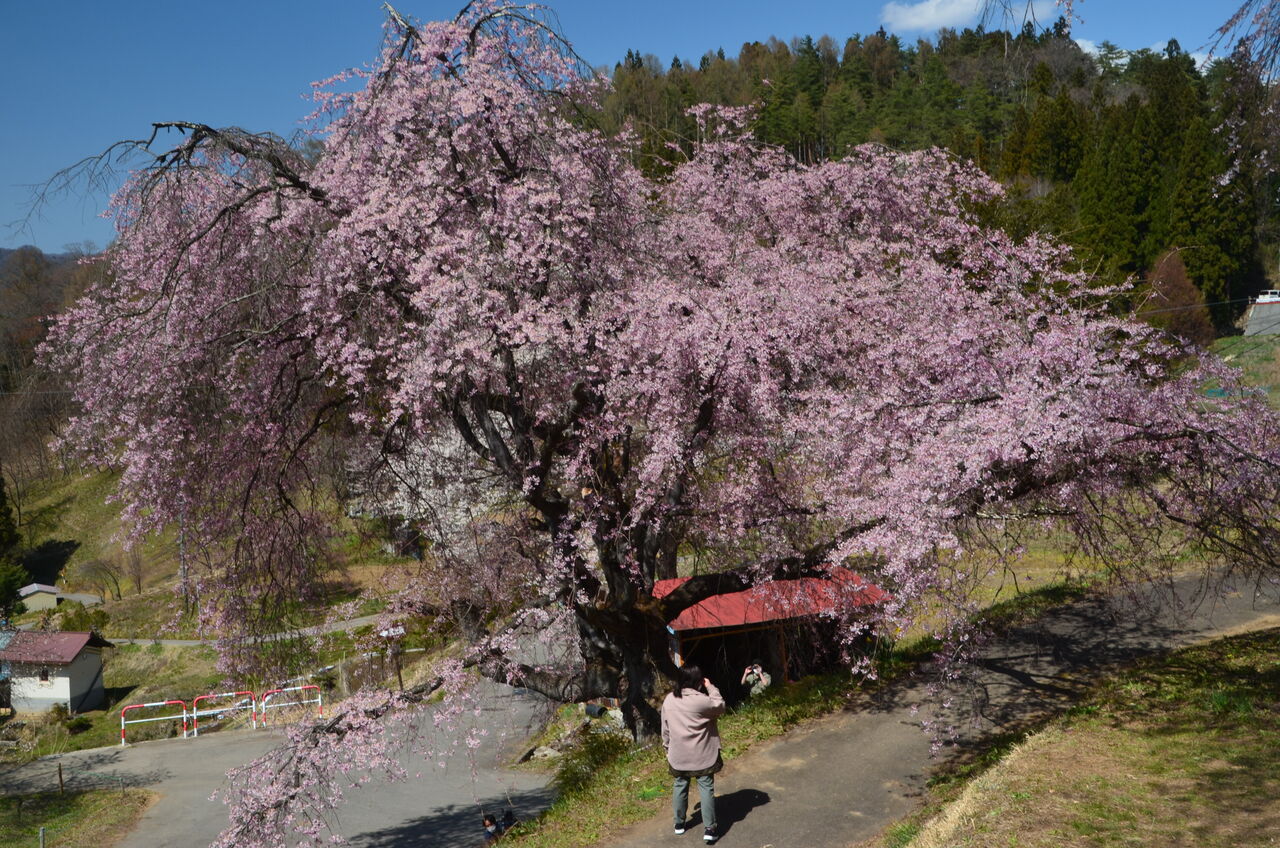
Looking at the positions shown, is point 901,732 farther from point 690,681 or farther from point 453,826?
point 453,826

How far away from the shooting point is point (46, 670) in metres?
27.0

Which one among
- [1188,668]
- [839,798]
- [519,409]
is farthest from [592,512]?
[1188,668]

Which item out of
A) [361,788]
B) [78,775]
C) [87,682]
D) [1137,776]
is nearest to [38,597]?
[87,682]

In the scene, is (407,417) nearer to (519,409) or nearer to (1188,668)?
(519,409)

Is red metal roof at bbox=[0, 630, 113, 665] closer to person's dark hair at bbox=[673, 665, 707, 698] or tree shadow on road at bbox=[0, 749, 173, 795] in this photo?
tree shadow on road at bbox=[0, 749, 173, 795]

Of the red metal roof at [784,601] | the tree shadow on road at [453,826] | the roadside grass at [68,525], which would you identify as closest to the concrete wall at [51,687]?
the roadside grass at [68,525]

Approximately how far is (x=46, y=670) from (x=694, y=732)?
27972mm

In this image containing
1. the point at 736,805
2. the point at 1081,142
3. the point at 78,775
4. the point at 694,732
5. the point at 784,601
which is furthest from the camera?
the point at 1081,142

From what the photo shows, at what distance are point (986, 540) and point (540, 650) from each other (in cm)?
1463

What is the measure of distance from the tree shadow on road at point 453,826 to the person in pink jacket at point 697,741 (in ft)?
21.9

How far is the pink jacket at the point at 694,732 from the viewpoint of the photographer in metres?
6.96

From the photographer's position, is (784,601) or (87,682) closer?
(784,601)

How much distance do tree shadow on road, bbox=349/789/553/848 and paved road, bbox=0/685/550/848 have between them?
0.02 metres

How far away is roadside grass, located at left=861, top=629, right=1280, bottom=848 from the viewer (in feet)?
18.1
